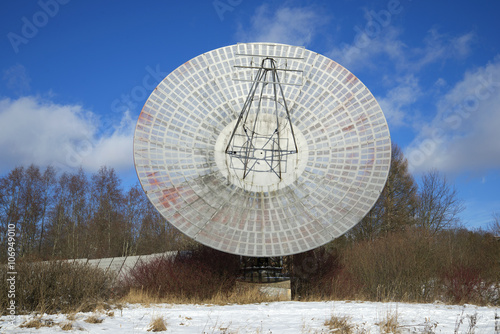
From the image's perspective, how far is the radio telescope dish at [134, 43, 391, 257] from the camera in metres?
16.6

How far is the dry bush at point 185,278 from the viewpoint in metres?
18.9

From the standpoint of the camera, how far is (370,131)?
18953 millimetres

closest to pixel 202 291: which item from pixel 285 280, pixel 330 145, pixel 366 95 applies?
pixel 285 280

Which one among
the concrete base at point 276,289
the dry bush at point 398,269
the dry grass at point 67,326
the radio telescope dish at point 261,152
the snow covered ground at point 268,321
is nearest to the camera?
the dry grass at point 67,326

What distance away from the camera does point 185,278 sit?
64.1 ft

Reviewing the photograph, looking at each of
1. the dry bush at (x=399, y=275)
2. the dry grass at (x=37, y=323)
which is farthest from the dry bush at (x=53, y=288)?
the dry bush at (x=399, y=275)

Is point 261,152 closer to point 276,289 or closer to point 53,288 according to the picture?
point 276,289

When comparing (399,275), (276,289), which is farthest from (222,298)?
(399,275)

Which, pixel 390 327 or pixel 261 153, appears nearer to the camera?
pixel 390 327

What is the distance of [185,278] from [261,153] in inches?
275

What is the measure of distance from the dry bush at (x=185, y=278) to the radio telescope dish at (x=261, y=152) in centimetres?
419

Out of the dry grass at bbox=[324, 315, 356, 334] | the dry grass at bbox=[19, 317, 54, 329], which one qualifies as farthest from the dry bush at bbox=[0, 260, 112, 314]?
the dry grass at bbox=[324, 315, 356, 334]

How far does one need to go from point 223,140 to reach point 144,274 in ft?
27.4

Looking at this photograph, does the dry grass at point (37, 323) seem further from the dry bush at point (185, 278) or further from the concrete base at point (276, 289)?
the concrete base at point (276, 289)
